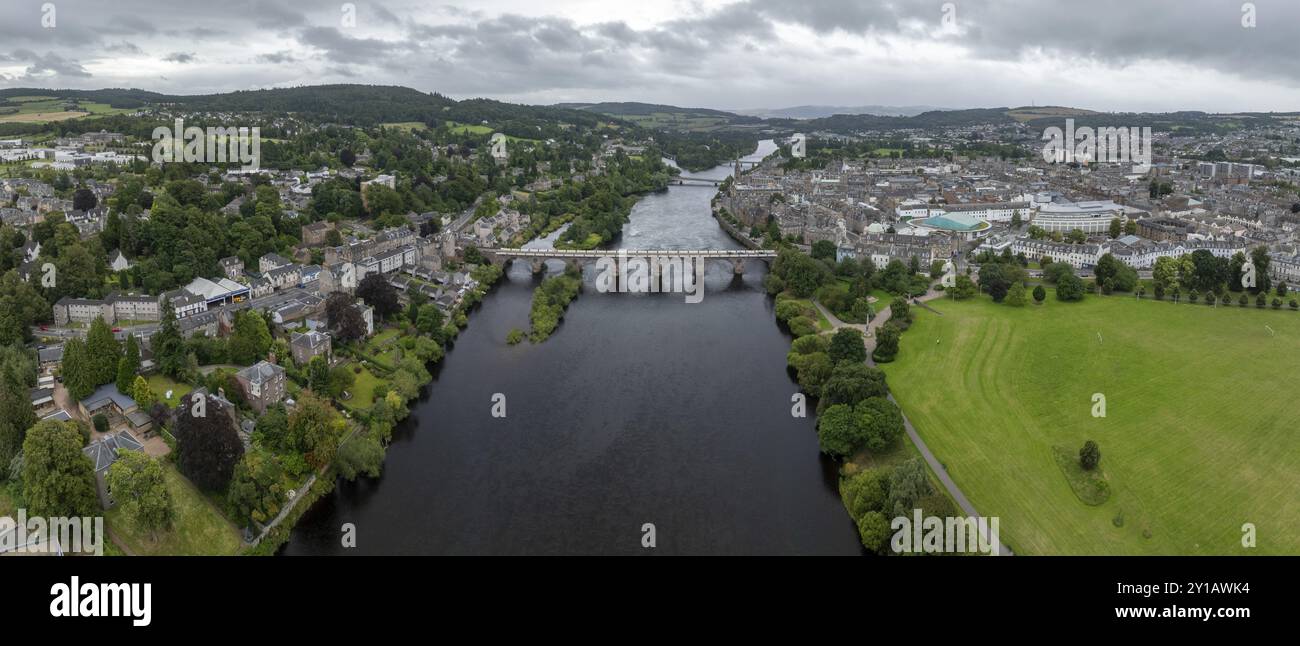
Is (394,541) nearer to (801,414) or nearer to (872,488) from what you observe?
(872,488)

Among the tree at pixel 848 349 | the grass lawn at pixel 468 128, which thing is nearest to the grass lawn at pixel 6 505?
the tree at pixel 848 349

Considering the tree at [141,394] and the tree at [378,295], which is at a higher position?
the tree at [378,295]

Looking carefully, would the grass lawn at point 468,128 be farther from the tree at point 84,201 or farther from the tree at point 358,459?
the tree at point 358,459

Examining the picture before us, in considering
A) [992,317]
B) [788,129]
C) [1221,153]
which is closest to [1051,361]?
[992,317]

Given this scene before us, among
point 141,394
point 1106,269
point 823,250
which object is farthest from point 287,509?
point 1106,269

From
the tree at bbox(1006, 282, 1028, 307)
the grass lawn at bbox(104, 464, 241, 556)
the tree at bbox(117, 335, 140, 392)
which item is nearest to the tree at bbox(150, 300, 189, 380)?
the tree at bbox(117, 335, 140, 392)

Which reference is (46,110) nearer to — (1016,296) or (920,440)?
(1016,296)

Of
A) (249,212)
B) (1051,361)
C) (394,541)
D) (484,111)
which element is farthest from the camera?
(484,111)
